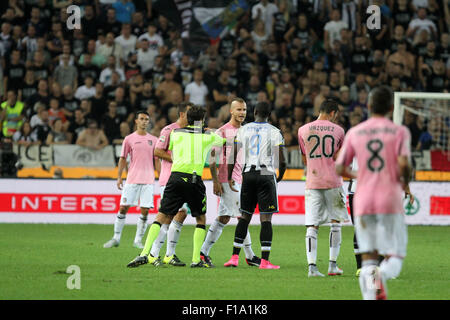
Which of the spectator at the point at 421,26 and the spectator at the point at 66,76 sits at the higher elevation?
the spectator at the point at 421,26

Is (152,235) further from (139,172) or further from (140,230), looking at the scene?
(139,172)

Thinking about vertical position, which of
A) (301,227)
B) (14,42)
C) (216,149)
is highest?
(14,42)

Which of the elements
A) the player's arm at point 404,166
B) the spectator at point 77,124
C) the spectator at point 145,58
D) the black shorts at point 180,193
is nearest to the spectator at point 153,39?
the spectator at point 145,58

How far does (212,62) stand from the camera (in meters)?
22.4

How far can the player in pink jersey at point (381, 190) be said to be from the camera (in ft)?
22.6

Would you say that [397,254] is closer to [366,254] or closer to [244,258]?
[366,254]

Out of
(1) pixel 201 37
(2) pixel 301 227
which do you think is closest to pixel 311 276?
(2) pixel 301 227

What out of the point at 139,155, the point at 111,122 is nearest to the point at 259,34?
the point at 111,122

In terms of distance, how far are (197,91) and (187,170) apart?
11.0 metres

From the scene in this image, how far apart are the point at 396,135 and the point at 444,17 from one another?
18.5 m

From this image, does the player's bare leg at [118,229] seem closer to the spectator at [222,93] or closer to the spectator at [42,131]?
the spectator at [42,131]

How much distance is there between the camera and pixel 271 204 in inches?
434

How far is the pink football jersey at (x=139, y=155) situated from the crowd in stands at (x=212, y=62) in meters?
5.49

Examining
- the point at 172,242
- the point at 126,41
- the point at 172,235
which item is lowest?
the point at 172,242
